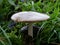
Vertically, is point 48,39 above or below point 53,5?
below

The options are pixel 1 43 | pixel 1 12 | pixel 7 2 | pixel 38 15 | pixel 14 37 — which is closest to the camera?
pixel 38 15

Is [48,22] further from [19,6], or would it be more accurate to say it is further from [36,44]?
[19,6]

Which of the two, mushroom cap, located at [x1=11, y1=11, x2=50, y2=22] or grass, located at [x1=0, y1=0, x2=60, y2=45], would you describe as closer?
mushroom cap, located at [x1=11, y1=11, x2=50, y2=22]

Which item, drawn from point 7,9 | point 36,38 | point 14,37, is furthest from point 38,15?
point 7,9

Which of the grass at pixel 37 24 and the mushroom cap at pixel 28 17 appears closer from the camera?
the mushroom cap at pixel 28 17

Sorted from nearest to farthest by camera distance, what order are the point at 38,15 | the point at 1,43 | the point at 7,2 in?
the point at 38,15
the point at 1,43
the point at 7,2

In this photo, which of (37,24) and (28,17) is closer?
(28,17)

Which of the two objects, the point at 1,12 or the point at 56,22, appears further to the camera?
the point at 1,12

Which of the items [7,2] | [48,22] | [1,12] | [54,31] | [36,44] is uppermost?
[7,2]
